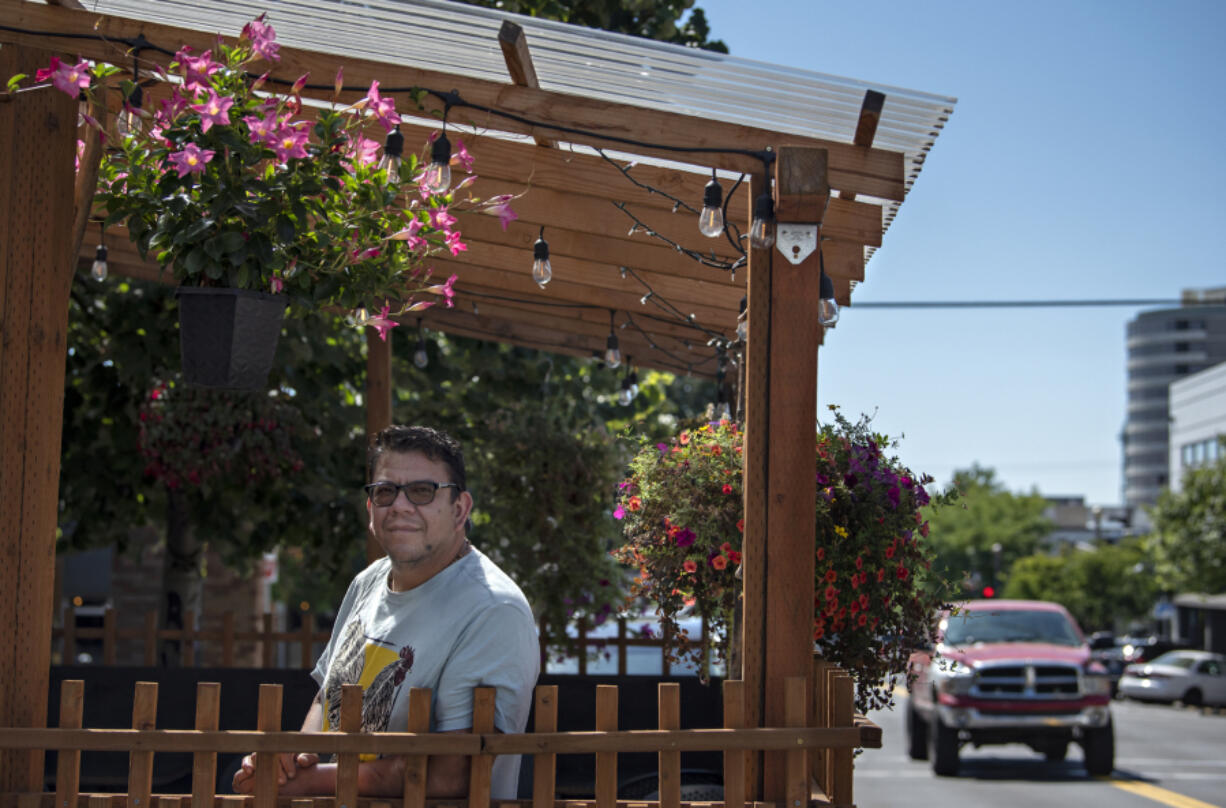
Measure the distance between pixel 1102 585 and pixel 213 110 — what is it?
69.0 meters

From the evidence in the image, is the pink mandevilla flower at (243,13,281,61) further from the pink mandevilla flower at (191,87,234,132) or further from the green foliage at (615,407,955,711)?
the green foliage at (615,407,955,711)

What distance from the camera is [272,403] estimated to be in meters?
9.02

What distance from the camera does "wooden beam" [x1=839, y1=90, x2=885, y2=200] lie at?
13.7 feet

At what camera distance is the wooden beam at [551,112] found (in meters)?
4.28

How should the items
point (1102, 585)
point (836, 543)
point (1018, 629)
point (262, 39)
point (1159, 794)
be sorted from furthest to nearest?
1. point (1102, 585)
2. point (1018, 629)
3. point (1159, 794)
4. point (836, 543)
5. point (262, 39)

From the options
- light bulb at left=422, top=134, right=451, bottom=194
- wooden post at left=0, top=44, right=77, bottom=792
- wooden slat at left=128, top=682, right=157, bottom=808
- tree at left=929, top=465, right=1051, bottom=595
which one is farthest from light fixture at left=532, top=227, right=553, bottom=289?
tree at left=929, top=465, right=1051, bottom=595

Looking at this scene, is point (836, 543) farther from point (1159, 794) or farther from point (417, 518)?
point (1159, 794)

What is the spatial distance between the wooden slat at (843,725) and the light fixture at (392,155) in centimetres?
198

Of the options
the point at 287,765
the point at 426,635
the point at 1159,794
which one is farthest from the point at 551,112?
the point at 1159,794

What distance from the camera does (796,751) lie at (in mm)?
3795

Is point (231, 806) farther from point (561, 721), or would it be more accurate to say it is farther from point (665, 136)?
point (561, 721)

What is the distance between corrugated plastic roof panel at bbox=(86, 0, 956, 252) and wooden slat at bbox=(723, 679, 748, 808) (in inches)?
73.2

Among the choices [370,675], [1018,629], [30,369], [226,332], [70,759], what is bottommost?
[1018,629]

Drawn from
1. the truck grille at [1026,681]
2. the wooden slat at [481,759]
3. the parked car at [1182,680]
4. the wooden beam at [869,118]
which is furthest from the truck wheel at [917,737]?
the parked car at [1182,680]
